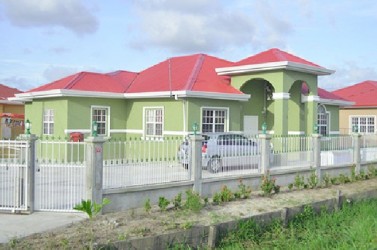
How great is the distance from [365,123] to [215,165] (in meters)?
21.0

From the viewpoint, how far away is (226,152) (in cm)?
1248

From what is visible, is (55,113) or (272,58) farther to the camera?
(272,58)

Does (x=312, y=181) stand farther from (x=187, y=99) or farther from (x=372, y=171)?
(x=187, y=99)

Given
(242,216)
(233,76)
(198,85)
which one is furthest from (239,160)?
(233,76)

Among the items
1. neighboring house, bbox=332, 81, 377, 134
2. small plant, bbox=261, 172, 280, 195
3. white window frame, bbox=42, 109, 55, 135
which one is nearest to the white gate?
small plant, bbox=261, 172, 280, 195

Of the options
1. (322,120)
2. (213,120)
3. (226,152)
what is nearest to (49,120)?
(213,120)

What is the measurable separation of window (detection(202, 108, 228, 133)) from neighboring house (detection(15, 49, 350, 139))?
4cm

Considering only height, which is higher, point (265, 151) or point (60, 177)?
point (265, 151)

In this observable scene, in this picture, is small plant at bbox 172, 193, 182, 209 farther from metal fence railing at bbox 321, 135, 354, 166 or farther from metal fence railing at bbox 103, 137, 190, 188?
metal fence railing at bbox 321, 135, 354, 166

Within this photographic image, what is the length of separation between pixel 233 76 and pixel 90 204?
13793mm

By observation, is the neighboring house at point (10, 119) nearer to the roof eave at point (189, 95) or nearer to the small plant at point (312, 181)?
the roof eave at point (189, 95)

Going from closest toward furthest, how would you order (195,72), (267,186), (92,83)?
(267,186) < (92,83) < (195,72)

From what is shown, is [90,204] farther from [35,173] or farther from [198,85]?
[198,85]

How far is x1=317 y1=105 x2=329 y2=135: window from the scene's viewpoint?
24844 millimetres
